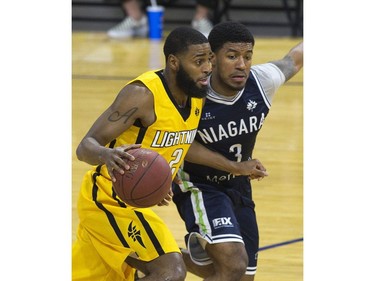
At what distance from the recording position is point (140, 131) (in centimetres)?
403

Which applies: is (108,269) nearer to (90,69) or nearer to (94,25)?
(90,69)

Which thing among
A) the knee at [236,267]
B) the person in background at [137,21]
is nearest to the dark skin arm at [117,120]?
the knee at [236,267]

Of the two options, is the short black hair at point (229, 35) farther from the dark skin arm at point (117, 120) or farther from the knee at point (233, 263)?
the knee at point (233, 263)

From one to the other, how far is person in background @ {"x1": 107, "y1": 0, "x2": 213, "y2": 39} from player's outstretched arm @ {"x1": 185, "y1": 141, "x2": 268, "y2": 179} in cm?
814

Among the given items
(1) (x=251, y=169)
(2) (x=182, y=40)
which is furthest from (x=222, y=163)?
(2) (x=182, y=40)

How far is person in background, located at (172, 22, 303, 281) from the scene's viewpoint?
430cm

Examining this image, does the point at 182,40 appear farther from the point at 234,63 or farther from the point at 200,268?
the point at 200,268

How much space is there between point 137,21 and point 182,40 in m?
8.81

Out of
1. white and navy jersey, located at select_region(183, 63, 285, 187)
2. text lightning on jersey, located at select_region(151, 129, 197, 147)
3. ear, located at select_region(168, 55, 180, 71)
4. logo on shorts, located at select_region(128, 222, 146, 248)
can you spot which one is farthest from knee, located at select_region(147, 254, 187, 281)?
ear, located at select_region(168, 55, 180, 71)

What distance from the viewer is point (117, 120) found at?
3.89 m

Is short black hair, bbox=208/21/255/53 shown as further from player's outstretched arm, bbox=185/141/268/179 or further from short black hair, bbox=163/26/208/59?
player's outstretched arm, bbox=185/141/268/179

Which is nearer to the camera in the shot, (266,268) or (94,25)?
(266,268)
